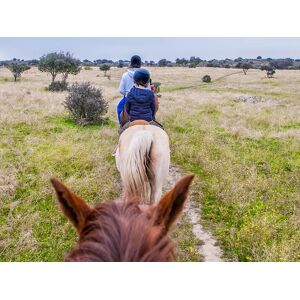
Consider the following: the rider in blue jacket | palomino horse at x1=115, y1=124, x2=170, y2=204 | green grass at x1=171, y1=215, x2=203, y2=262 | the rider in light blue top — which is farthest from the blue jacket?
green grass at x1=171, y1=215, x2=203, y2=262

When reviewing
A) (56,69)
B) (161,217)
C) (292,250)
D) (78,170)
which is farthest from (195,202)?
(56,69)

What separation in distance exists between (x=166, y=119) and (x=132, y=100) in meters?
9.97

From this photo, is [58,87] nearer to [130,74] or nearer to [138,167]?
[130,74]

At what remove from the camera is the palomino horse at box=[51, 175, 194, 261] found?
1.42 meters

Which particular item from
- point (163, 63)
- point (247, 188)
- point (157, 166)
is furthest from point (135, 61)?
point (163, 63)

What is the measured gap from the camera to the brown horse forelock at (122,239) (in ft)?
4.62

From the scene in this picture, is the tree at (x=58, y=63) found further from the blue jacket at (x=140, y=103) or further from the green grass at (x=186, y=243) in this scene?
the green grass at (x=186, y=243)

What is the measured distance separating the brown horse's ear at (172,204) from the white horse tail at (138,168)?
2.13 m

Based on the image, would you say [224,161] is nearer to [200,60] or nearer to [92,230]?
[92,230]

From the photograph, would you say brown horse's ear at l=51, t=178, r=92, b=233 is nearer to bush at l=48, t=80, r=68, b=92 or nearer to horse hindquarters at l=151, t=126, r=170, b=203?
horse hindquarters at l=151, t=126, r=170, b=203

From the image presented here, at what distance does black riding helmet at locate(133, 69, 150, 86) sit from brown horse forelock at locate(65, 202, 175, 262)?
3.67m

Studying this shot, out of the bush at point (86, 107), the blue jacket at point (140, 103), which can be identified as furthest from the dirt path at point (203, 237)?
the bush at point (86, 107)

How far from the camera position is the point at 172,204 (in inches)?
70.2

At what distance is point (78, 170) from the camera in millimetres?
8000
